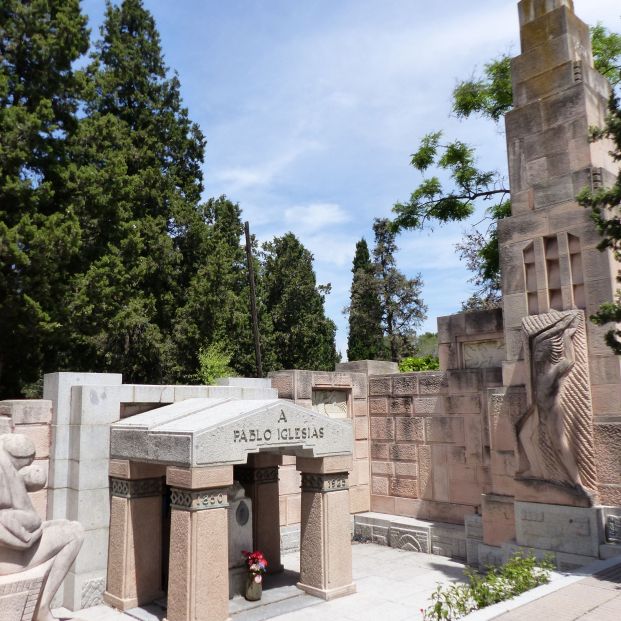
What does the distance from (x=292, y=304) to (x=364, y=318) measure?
5.16 meters

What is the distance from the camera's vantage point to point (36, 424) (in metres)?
9.01

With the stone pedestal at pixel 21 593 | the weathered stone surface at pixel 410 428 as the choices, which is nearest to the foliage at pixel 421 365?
the weathered stone surface at pixel 410 428

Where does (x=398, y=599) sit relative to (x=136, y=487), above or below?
below

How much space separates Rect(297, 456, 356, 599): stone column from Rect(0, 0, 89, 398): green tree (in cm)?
1209

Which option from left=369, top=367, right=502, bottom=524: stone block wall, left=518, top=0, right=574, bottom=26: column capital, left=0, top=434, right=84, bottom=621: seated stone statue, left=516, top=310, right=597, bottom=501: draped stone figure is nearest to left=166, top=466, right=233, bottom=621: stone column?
left=0, top=434, right=84, bottom=621: seated stone statue

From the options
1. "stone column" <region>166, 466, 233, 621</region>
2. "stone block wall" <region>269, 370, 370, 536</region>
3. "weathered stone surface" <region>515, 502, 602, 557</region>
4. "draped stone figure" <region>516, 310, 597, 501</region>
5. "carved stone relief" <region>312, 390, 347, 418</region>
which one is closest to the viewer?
"stone column" <region>166, 466, 233, 621</region>

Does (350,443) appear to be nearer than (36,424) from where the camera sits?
No

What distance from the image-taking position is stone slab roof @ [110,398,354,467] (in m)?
7.57

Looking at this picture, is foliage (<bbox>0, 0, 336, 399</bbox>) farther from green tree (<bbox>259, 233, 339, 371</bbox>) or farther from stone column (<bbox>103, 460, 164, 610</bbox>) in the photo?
stone column (<bbox>103, 460, 164, 610</bbox>)

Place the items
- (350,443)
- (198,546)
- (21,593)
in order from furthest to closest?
(350,443)
(198,546)
(21,593)

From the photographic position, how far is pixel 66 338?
62.5 ft

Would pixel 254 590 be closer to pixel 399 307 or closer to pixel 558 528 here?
pixel 558 528

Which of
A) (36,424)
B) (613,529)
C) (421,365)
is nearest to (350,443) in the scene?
(613,529)

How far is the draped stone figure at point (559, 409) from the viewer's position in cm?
916
